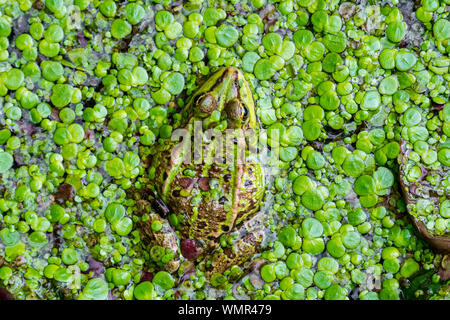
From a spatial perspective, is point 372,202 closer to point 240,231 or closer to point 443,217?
point 443,217

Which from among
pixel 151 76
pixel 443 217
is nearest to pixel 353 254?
pixel 443 217

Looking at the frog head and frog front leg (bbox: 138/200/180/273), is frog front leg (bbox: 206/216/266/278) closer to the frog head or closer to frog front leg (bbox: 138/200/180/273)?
frog front leg (bbox: 138/200/180/273)

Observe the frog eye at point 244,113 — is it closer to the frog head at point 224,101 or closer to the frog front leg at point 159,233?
the frog head at point 224,101

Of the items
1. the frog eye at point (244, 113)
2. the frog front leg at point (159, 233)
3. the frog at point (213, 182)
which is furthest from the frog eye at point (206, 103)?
the frog front leg at point (159, 233)

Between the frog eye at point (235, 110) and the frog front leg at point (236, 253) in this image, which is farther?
the frog front leg at point (236, 253)

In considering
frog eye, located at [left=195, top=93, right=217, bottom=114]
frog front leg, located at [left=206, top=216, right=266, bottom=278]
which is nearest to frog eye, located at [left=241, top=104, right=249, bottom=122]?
frog eye, located at [left=195, top=93, right=217, bottom=114]

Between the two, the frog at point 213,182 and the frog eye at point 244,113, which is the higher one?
the frog eye at point 244,113
